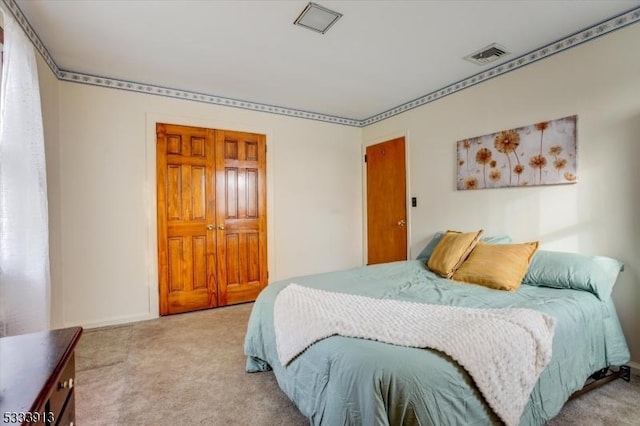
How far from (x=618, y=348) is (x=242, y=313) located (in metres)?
3.08

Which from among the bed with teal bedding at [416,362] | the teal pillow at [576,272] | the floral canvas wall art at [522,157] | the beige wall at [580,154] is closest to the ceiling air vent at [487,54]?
the beige wall at [580,154]

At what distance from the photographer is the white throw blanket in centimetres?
125

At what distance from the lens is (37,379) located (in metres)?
0.72

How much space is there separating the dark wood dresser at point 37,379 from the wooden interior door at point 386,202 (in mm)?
3441

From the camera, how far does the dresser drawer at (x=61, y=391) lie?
2.72 feet

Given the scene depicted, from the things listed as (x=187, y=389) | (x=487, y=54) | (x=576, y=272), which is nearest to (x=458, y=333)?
(x=576, y=272)

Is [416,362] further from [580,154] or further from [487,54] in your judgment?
[487,54]

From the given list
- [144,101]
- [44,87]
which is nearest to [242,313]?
[144,101]

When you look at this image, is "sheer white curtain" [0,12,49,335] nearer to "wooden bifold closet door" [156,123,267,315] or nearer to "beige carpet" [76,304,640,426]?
"beige carpet" [76,304,640,426]

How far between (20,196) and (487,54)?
11.4ft

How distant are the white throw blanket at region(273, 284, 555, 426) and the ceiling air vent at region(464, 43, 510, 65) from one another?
2.08m

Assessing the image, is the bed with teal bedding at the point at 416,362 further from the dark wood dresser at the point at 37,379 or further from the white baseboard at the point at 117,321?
the white baseboard at the point at 117,321

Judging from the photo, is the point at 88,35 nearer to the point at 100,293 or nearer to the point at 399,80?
the point at 100,293

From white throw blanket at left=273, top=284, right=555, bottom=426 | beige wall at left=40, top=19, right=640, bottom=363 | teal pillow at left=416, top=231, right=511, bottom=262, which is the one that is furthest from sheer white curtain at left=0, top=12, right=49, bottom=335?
teal pillow at left=416, top=231, right=511, bottom=262
